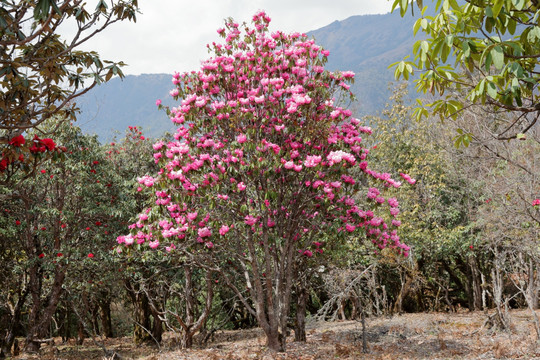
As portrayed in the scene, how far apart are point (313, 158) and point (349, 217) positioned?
149cm

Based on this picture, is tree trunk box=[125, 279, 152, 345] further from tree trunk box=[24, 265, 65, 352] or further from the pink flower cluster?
the pink flower cluster

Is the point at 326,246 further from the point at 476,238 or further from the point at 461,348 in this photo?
the point at 476,238

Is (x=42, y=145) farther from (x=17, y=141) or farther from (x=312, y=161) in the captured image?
(x=312, y=161)

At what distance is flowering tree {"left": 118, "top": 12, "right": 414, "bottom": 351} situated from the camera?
254 inches

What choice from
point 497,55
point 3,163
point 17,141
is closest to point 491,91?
point 497,55

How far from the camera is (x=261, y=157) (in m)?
6.16

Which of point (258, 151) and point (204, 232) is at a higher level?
point (258, 151)

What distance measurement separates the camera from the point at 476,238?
15.3 meters

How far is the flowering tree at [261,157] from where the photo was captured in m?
6.45

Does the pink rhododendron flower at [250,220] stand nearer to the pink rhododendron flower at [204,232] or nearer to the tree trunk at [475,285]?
the pink rhododendron flower at [204,232]

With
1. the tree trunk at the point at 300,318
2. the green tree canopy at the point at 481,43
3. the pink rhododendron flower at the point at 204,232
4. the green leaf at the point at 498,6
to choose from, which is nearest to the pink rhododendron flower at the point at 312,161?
the pink rhododendron flower at the point at 204,232

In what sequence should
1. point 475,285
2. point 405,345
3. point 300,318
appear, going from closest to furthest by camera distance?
point 405,345 < point 300,318 < point 475,285

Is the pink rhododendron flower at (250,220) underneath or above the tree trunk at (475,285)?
above

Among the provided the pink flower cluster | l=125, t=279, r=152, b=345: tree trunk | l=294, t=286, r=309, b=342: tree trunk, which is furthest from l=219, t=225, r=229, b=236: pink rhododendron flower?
l=125, t=279, r=152, b=345: tree trunk
